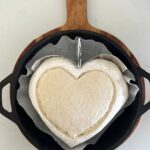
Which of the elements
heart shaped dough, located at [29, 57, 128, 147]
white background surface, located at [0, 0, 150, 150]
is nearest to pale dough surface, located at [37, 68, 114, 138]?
heart shaped dough, located at [29, 57, 128, 147]

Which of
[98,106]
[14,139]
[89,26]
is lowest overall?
[14,139]

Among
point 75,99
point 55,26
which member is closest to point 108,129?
point 75,99

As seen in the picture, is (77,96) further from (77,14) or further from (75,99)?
(77,14)

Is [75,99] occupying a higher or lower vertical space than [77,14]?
lower

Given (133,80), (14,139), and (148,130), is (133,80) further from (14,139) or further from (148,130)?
(14,139)

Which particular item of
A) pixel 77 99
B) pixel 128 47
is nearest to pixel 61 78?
pixel 77 99

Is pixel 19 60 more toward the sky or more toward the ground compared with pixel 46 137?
more toward the sky
